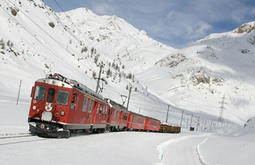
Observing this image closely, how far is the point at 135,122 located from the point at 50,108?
999 inches

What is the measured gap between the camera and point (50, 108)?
15602 millimetres

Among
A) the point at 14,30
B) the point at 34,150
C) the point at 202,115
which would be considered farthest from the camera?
the point at 202,115

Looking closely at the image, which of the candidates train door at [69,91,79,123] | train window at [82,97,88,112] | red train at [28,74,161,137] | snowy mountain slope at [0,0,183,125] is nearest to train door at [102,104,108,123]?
red train at [28,74,161,137]

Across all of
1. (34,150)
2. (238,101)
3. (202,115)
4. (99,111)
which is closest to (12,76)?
(99,111)

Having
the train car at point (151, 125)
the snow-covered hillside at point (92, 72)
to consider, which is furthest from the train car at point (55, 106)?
the train car at point (151, 125)

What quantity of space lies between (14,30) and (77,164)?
2496 inches

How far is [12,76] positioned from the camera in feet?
159

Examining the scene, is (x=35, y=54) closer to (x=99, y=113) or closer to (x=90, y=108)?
(x=99, y=113)

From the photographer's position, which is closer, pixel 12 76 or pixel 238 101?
pixel 12 76

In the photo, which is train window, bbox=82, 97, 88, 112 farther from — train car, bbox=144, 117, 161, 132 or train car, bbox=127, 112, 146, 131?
train car, bbox=144, 117, 161, 132

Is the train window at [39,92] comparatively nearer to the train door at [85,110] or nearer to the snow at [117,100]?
the snow at [117,100]

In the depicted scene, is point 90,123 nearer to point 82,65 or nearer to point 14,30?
point 14,30

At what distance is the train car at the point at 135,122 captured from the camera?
37.6 metres

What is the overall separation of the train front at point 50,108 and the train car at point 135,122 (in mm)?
21952
